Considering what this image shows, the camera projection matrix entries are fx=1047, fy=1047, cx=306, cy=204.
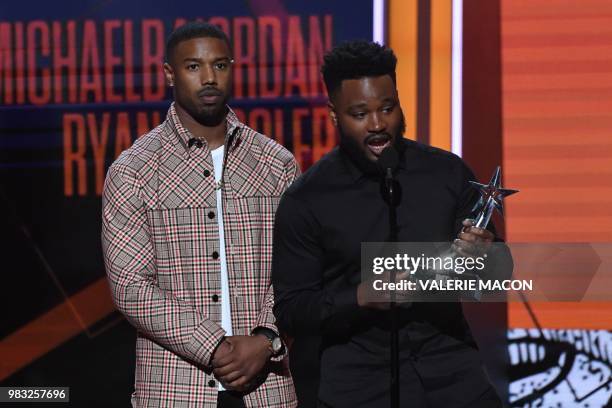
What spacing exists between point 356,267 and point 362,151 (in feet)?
0.96

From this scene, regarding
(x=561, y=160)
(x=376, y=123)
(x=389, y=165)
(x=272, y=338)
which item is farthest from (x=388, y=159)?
Answer: (x=561, y=160)

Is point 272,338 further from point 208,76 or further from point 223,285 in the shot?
point 208,76

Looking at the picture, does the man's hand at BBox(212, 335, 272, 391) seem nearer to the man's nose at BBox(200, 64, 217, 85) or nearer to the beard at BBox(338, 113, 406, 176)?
the beard at BBox(338, 113, 406, 176)

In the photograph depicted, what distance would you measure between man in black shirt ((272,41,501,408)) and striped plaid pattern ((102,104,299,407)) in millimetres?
308

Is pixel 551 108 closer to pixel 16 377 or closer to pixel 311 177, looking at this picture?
pixel 311 177

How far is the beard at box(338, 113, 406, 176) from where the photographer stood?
263cm

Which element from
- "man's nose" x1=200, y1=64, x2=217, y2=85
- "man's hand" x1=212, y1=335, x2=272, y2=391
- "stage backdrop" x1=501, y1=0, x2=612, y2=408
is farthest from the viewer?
"stage backdrop" x1=501, y1=0, x2=612, y2=408

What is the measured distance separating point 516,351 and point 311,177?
6.24ft

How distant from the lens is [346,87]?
2.67 m

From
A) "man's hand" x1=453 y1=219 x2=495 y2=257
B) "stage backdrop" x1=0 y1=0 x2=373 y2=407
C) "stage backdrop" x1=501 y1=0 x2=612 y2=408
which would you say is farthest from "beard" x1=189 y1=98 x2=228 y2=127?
"stage backdrop" x1=501 y1=0 x2=612 y2=408

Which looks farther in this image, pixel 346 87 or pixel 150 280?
pixel 150 280

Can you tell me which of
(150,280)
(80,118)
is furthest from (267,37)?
(150,280)

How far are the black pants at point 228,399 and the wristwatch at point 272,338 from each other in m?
0.17

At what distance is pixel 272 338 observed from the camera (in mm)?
2988
